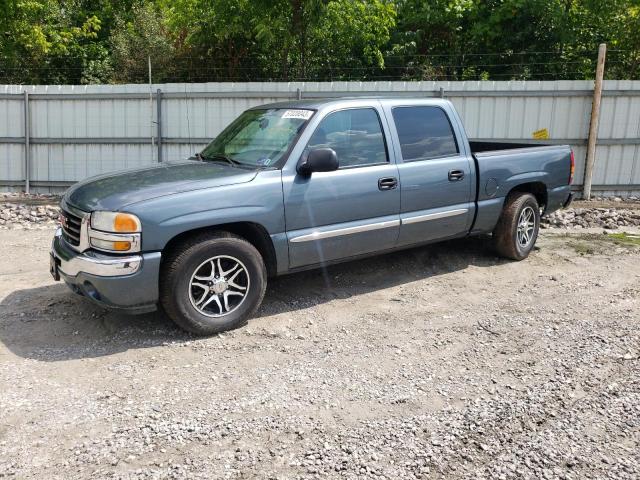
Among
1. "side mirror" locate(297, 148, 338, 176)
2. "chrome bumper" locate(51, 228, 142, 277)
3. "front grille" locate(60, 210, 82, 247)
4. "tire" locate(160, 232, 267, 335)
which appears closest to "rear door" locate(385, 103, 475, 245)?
"side mirror" locate(297, 148, 338, 176)

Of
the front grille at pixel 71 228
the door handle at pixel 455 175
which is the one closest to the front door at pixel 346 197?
the door handle at pixel 455 175

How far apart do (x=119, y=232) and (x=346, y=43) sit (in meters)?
12.4

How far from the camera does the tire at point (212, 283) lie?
4699 millimetres

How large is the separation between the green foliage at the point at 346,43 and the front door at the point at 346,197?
892cm

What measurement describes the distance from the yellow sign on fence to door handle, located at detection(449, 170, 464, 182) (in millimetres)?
6333

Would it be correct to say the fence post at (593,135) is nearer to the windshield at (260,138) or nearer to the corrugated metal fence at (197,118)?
the corrugated metal fence at (197,118)

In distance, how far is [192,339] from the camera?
489cm

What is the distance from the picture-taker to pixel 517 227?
705 cm

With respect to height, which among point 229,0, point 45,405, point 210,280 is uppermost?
point 229,0

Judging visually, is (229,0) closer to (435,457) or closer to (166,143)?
(166,143)

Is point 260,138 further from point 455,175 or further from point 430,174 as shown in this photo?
point 455,175

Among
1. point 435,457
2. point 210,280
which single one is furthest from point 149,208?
point 435,457

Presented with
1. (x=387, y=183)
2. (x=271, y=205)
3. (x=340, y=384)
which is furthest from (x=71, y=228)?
(x=387, y=183)

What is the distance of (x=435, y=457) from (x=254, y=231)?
8.20ft
